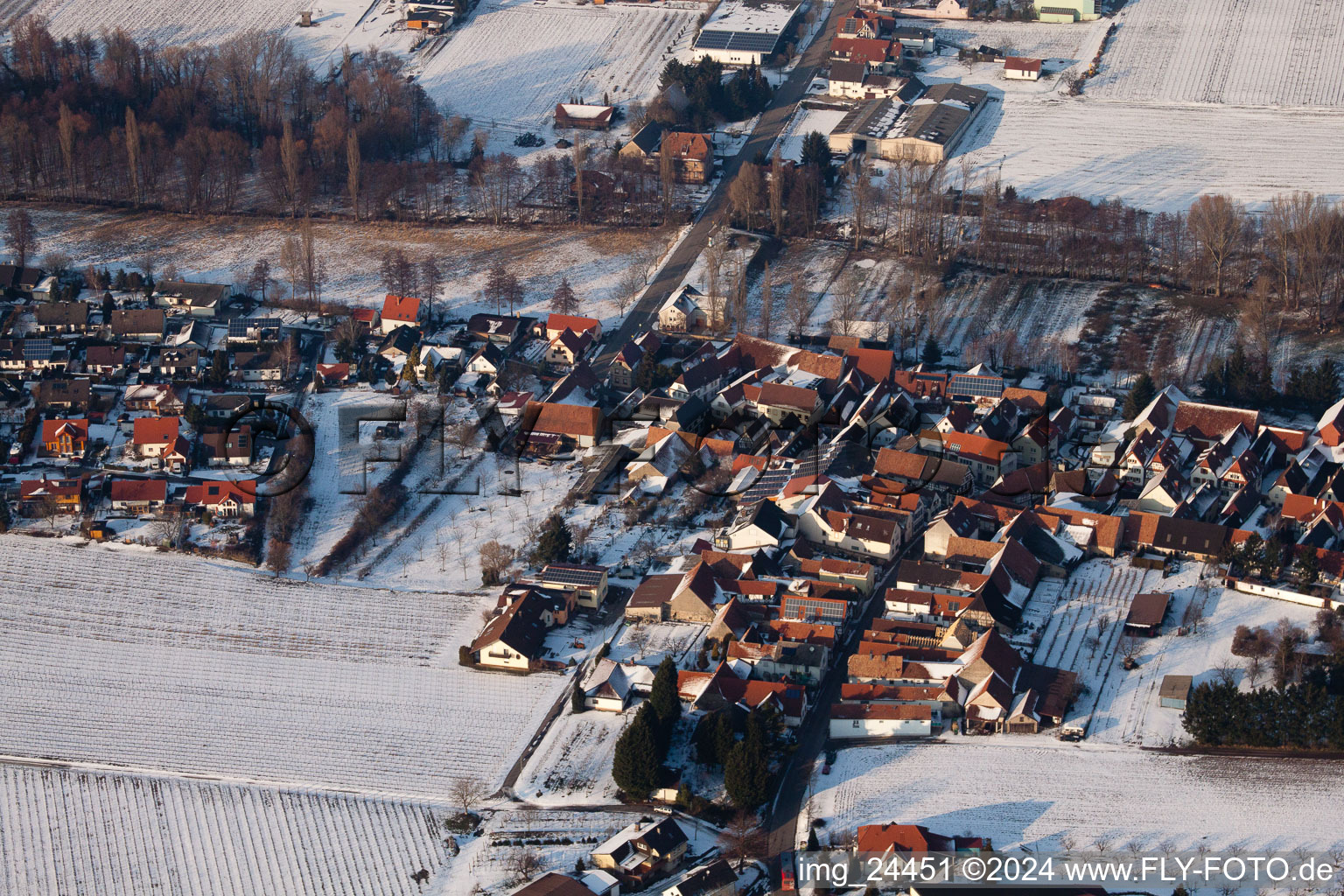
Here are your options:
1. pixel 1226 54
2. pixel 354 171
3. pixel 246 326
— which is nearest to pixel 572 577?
pixel 246 326

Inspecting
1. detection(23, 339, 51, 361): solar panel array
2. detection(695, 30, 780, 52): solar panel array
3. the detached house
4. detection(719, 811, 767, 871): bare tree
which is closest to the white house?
detection(719, 811, 767, 871): bare tree

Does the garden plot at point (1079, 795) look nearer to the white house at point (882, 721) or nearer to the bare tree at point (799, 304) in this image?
the white house at point (882, 721)

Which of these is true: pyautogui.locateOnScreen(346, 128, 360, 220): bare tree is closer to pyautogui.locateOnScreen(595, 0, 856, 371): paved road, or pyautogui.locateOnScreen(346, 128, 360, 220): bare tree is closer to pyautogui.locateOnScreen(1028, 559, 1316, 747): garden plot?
pyautogui.locateOnScreen(595, 0, 856, 371): paved road

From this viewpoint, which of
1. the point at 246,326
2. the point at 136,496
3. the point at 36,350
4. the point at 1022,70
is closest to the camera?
the point at 136,496

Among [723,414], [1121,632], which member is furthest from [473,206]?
[1121,632]

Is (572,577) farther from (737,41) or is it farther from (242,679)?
(737,41)

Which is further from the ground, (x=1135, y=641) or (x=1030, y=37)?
(x=1030, y=37)

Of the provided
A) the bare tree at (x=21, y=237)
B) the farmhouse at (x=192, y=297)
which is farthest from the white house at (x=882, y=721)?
the bare tree at (x=21, y=237)
